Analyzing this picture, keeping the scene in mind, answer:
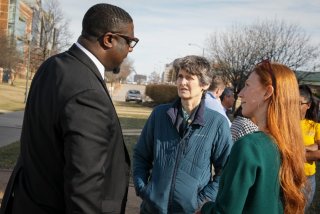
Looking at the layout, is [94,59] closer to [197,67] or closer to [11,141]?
[197,67]

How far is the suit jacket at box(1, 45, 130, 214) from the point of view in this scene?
1.96 metres

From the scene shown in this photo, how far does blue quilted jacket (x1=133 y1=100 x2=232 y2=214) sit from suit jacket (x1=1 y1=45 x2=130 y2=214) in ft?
2.60

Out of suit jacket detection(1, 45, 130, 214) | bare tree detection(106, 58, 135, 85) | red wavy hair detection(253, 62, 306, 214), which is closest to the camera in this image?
suit jacket detection(1, 45, 130, 214)

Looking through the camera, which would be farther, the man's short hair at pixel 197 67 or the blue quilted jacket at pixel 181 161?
the man's short hair at pixel 197 67

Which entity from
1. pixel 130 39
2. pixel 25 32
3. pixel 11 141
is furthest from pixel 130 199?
pixel 25 32

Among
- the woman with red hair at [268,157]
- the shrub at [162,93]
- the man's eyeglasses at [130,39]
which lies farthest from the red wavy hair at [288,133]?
the shrub at [162,93]

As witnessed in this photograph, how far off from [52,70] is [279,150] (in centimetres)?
115

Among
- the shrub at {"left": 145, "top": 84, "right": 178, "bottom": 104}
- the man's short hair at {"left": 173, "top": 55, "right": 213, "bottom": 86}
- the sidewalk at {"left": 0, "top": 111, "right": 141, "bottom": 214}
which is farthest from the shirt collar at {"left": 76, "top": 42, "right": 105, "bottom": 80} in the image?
the shrub at {"left": 145, "top": 84, "right": 178, "bottom": 104}

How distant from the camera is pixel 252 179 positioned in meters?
2.02

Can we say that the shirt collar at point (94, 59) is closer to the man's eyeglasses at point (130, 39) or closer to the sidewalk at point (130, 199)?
the man's eyeglasses at point (130, 39)

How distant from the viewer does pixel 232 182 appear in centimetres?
203

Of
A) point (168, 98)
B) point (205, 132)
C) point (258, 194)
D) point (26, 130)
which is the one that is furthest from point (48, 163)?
point (168, 98)

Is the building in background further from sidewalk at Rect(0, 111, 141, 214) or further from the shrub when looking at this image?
sidewalk at Rect(0, 111, 141, 214)

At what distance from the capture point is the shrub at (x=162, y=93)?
44.2 m
